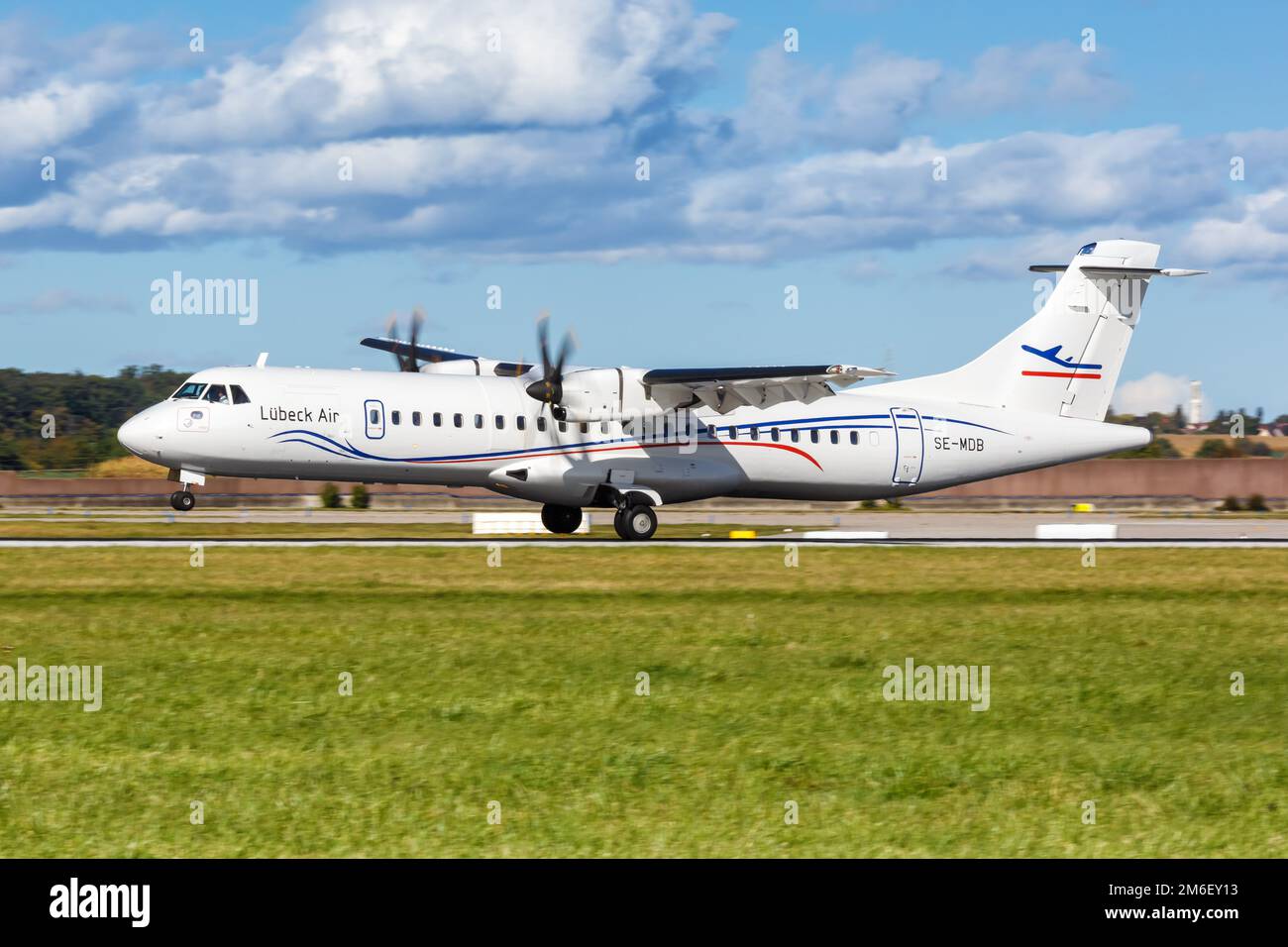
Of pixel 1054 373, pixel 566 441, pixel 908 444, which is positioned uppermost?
pixel 1054 373

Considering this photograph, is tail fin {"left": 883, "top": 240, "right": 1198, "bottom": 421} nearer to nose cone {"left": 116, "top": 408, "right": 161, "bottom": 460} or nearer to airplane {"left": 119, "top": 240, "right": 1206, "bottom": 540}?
airplane {"left": 119, "top": 240, "right": 1206, "bottom": 540}

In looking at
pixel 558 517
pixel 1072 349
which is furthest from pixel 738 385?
pixel 1072 349

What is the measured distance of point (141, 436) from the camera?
33.4 m

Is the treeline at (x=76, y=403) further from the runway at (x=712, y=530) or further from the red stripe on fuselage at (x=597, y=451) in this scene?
the red stripe on fuselage at (x=597, y=451)

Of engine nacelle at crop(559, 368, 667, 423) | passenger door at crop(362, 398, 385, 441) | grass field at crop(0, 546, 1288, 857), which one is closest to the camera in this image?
grass field at crop(0, 546, 1288, 857)

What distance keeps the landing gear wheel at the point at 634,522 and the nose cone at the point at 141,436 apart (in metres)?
11.4

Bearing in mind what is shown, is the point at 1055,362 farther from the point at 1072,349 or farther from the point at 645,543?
the point at 645,543

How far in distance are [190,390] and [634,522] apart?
11385mm

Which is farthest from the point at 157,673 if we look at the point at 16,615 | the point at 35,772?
the point at 16,615

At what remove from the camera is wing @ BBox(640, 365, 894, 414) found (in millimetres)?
35281

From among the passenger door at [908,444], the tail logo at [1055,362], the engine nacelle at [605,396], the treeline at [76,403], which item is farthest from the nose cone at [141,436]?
the treeline at [76,403]

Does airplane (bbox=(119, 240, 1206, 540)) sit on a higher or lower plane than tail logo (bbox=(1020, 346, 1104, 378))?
lower

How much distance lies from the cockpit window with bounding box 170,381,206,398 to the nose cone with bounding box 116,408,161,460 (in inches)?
33.7

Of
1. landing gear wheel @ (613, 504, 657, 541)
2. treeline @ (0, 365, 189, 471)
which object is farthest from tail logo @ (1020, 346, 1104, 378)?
treeline @ (0, 365, 189, 471)
